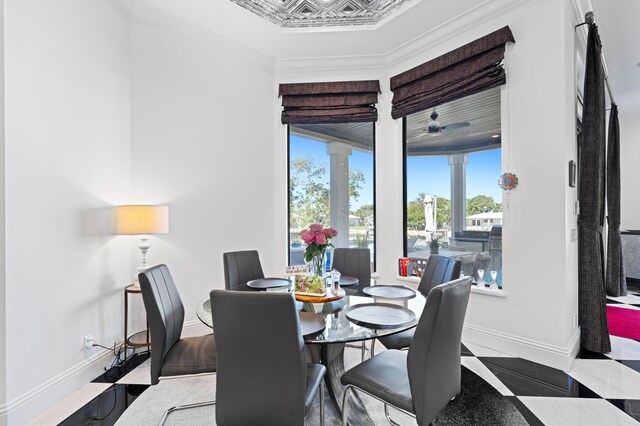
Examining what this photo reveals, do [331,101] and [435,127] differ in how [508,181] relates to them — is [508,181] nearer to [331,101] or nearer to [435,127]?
[435,127]

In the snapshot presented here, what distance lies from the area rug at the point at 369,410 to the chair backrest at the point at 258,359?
745 mm

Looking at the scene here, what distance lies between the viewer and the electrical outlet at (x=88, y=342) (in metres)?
2.43

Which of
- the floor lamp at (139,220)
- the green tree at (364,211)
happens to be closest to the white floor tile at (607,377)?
the green tree at (364,211)

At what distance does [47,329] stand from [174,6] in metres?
2.88

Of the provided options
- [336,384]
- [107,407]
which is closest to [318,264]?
[336,384]

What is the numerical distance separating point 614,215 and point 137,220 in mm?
5477

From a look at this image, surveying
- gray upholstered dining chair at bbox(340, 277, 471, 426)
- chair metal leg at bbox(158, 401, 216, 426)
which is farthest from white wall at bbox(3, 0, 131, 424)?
gray upholstered dining chair at bbox(340, 277, 471, 426)

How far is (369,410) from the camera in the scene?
79.6 inches

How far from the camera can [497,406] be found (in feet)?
6.72

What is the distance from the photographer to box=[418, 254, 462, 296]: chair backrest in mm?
2189

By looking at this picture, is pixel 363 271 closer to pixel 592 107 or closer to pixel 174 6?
pixel 592 107

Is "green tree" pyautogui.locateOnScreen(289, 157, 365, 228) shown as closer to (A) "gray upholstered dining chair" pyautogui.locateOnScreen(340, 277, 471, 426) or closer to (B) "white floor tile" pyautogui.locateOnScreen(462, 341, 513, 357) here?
(B) "white floor tile" pyautogui.locateOnScreen(462, 341, 513, 357)

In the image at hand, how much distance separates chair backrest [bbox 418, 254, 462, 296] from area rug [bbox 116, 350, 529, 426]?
0.75 metres

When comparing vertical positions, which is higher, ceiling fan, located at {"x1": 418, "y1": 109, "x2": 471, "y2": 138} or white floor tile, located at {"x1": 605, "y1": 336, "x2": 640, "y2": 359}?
ceiling fan, located at {"x1": 418, "y1": 109, "x2": 471, "y2": 138}
